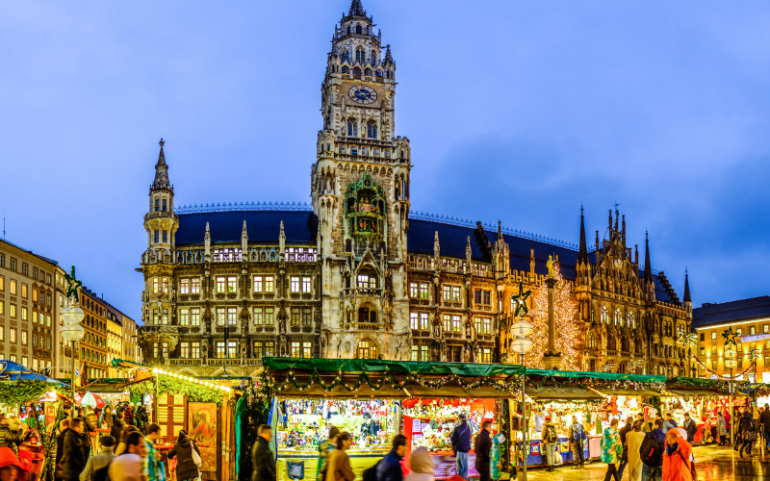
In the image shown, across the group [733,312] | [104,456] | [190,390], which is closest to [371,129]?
[190,390]

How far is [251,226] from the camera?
6462 cm

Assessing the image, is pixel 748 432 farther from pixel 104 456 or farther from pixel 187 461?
pixel 104 456

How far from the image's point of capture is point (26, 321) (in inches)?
2862

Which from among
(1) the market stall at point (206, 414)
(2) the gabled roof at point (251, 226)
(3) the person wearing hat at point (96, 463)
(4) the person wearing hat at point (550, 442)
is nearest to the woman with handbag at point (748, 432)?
(4) the person wearing hat at point (550, 442)

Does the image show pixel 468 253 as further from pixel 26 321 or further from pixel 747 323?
pixel 747 323

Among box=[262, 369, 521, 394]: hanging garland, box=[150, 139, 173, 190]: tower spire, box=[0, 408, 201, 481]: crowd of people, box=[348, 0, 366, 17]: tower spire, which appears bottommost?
box=[0, 408, 201, 481]: crowd of people

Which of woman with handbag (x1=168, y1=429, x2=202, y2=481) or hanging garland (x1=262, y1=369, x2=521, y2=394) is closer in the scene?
woman with handbag (x1=168, y1=429, x2=202, y2=481)

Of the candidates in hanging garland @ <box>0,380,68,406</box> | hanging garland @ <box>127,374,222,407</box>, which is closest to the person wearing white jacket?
hanging garland @ <box>127,374,222,407</box>

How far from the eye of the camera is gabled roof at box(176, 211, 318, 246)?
6297 centimetres

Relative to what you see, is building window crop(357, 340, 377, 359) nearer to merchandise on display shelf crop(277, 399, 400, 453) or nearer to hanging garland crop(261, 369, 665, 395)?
hanging garland crop(261, 369, 665, 395)

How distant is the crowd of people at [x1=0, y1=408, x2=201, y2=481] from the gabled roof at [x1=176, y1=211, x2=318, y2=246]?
4128cm

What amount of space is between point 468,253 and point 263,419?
47.3m

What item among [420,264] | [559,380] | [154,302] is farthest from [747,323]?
[559,380]

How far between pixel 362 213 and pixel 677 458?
156ft
